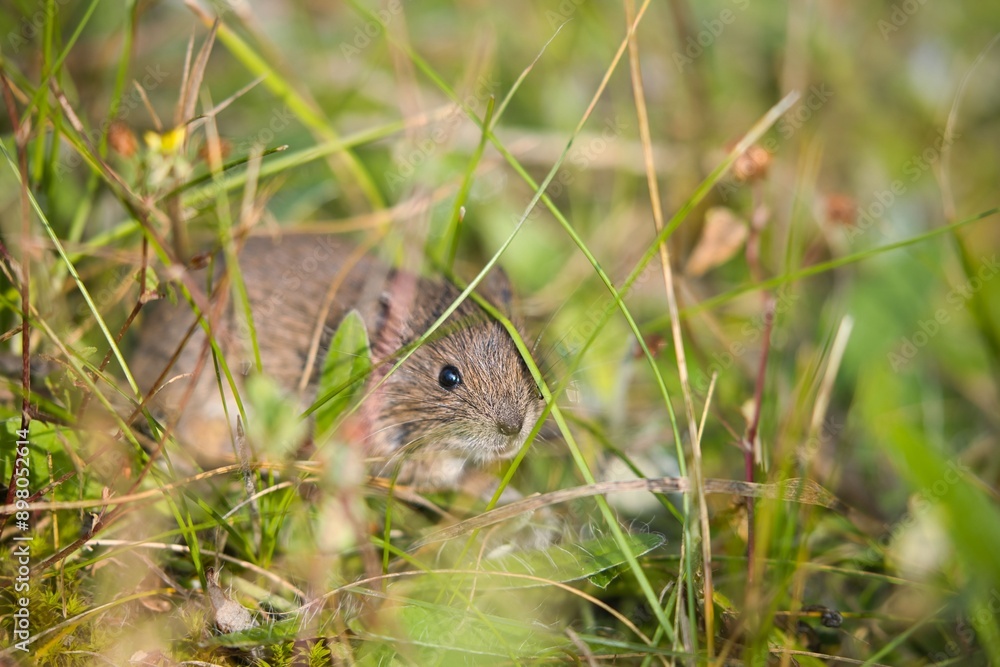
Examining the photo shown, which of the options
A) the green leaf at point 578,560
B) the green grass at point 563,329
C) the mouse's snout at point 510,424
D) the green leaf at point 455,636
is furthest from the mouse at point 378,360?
the green leaf at point 455,636

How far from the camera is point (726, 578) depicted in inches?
106

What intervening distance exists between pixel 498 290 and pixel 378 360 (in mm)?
686

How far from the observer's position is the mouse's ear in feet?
11.1

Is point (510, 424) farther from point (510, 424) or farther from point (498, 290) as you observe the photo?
point (498, 290)

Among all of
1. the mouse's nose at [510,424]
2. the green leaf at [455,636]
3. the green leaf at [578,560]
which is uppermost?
the mouse's nose at [510,424]

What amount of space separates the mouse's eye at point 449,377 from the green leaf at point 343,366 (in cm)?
32

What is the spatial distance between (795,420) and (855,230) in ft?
Result: 8.53

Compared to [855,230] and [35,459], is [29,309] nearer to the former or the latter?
[35,459]

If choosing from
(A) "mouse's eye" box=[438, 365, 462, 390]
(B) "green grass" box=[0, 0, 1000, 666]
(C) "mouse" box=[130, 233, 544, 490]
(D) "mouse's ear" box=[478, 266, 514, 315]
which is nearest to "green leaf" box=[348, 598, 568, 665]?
(B) "green grass" box=[0, 0, 1000, 666]

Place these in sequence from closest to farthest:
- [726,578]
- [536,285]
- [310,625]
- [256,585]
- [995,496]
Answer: [310,625] → [256,585] → [726,578] → [995,496] → [536,285]

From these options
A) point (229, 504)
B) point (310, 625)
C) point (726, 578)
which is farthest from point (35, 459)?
point (726, 578)

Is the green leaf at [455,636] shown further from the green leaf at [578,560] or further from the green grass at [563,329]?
the green leaf at [578,560]

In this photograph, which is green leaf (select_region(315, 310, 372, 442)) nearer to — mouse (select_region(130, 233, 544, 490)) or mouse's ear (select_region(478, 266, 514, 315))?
mouse (select_region(130, 233, 544, 490))

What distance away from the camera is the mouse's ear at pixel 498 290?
338cm
